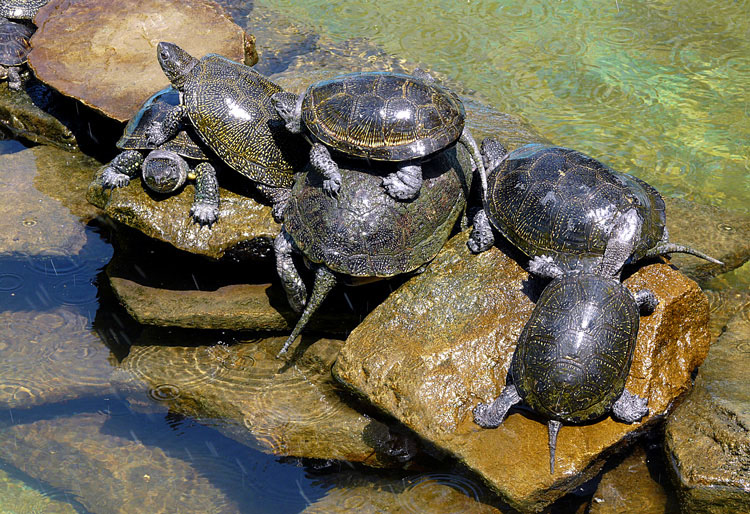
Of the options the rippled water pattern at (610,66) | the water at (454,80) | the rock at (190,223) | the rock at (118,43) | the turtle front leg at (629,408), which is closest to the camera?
the turtle front leg at (629,408)

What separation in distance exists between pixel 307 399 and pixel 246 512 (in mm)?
984

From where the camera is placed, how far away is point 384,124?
197 inches

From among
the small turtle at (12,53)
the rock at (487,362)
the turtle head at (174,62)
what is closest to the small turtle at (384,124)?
the rock at (487,362)

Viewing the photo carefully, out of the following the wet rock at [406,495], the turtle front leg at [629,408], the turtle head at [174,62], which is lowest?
the wet rock at [406,495]

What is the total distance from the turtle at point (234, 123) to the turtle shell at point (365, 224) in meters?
0.38

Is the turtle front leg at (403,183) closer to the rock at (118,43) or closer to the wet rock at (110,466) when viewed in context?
the wet rock at (110,466)

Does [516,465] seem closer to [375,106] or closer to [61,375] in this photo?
[375,106]

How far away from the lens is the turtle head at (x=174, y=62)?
18.9ft

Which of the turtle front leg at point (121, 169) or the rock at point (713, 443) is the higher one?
the turtle front leg at point (121, 169)

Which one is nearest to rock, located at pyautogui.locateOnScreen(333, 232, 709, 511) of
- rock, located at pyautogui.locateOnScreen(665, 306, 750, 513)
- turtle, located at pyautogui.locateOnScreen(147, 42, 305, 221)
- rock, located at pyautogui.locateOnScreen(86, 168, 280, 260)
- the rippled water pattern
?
rock, located at pyautogui.locateOnScreen(665, 306, 750, 513)

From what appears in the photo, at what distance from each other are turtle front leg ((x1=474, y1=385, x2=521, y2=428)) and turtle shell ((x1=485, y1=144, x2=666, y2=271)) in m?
1.11

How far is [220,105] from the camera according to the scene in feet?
18.5

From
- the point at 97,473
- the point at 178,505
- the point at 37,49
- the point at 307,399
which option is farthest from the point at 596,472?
the point at 37,49

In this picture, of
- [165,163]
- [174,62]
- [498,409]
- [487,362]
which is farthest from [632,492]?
[174,62]
